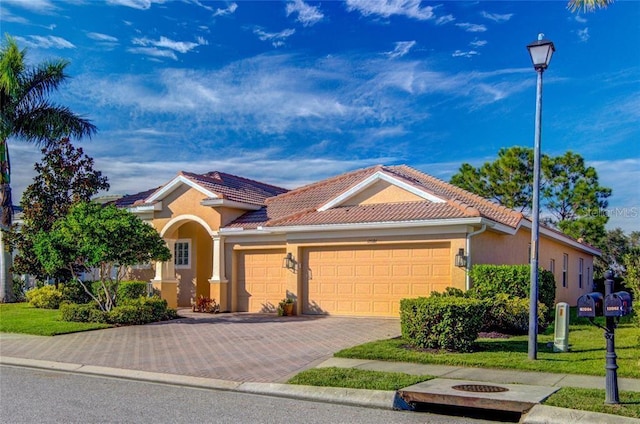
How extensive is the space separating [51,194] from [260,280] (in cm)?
985

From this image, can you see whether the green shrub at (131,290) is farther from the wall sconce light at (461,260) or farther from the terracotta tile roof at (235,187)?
the wall sconce light at (461,260)

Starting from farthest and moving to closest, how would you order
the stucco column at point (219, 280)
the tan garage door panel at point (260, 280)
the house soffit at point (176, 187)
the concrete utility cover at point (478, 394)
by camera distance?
the house soffit at point (176, 187) < the stucco column at point (219, 280) < the tan garage door panel at point (260, 280) < the concrete utility cover at point (478, 394)

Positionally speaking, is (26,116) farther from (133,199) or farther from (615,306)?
(615,306)

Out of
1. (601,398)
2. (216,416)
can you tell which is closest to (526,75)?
(601,398)

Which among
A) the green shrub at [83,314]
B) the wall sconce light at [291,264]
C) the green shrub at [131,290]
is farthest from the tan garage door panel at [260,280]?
the green shrub at [83,314]

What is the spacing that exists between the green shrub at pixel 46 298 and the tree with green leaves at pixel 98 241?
494 centimetres

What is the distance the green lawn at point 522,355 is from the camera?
10.1 meters

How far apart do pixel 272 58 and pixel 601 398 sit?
589 inches

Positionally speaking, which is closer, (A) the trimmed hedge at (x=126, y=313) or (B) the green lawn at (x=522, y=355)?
(B) the green lawn at (x=522, y=355)

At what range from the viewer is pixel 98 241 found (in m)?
18.2

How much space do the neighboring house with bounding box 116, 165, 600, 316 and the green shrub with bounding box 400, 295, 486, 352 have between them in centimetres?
496

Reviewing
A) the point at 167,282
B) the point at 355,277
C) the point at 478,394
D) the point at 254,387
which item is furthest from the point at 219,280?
the point at 478,394

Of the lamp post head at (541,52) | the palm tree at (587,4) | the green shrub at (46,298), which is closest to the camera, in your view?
the lamp post head at (541,52)

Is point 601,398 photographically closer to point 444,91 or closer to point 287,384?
point 287,384
